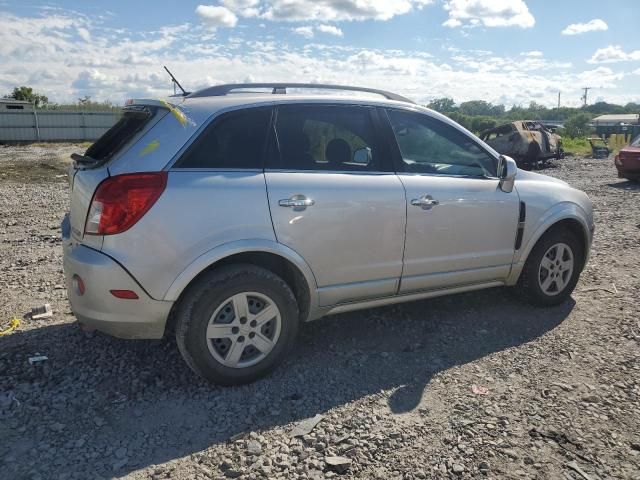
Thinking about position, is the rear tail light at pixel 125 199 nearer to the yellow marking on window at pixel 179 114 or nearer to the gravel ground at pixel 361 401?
the yellow marking on window at pixel 179 114

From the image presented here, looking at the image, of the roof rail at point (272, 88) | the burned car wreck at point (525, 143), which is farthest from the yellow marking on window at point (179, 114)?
the burned car wreck at point (525, 143)

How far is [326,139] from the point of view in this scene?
12.6 ft

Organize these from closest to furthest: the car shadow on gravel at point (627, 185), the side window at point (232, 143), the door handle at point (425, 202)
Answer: the side window at point (232, 143) → the door handle at point (425, 202) → the car shadow on gravel at point (627, 185)

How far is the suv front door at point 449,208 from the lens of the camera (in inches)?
159

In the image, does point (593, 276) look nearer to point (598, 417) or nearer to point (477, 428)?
point (598, 417)

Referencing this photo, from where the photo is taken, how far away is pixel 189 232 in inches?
126

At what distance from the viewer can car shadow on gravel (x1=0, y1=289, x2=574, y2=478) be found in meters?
2.95

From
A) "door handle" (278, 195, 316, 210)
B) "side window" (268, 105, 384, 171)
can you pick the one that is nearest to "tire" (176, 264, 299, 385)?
"door handle" (278, 195, 316, 210)

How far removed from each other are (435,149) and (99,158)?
2.51 meters

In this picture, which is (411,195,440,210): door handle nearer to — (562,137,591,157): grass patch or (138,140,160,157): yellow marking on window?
(138,140,160,157): yellow marking on window

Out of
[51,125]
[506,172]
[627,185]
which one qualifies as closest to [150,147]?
[506,172]

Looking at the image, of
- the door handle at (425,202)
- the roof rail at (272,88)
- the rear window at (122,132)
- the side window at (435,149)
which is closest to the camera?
the rear window at (122,132)

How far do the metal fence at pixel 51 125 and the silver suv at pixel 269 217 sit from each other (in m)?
28.7

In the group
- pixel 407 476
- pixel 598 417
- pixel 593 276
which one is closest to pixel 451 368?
pixel 598 417
